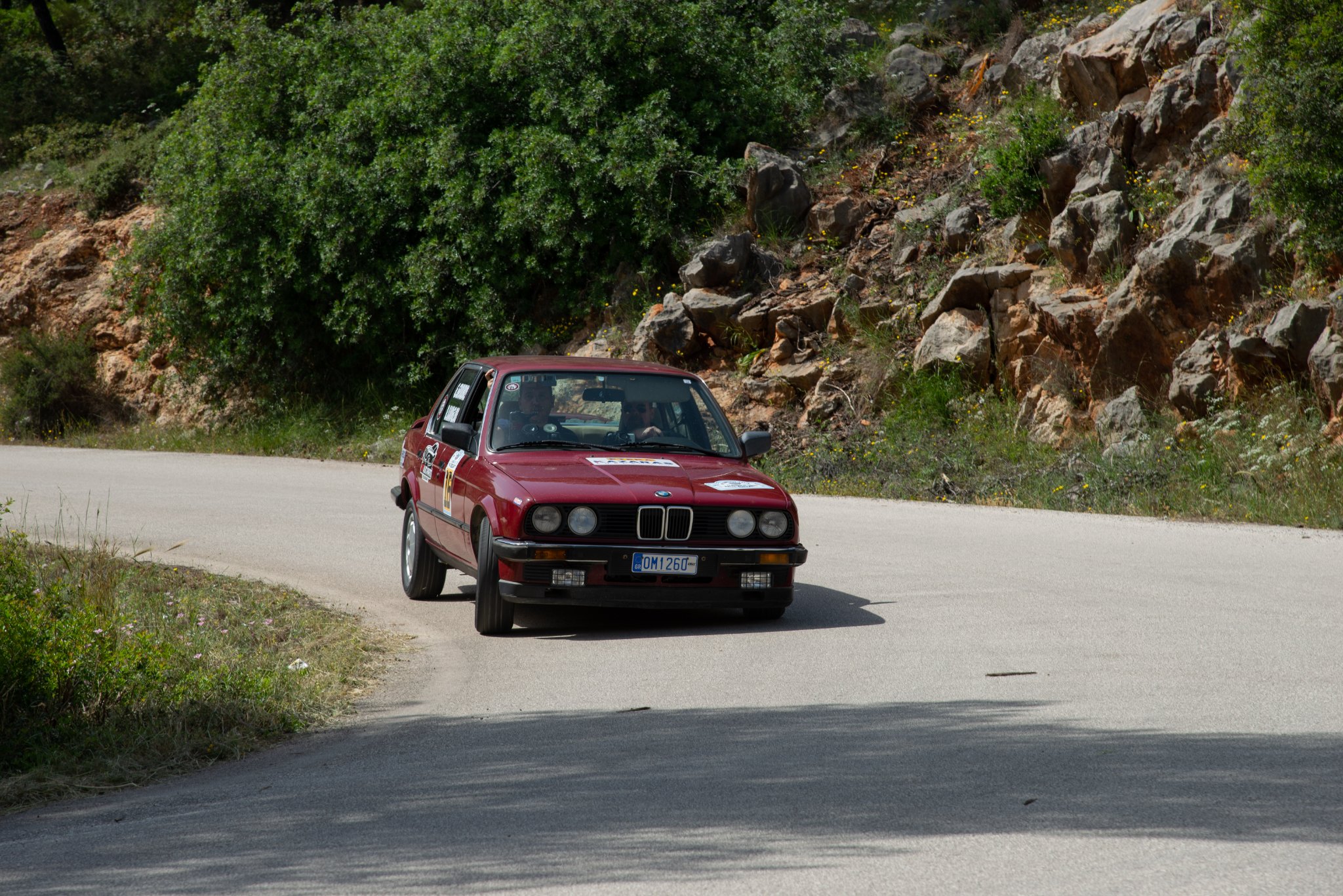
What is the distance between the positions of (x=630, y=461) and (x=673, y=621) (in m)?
1.09

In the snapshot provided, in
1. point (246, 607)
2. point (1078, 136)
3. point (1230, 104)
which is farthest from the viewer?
point (1078, 136)

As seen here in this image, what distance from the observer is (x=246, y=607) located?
356 inches

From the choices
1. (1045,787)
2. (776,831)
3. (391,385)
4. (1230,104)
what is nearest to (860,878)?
(776,831)

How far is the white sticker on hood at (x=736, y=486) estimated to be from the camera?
8.38m

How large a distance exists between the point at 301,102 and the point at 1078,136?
1574 cm

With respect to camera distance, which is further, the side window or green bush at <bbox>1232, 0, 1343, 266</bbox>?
green bush at <bbox>1232, 0, 1343, 266</bbox>

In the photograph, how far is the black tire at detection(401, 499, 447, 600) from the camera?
9820 millimetres

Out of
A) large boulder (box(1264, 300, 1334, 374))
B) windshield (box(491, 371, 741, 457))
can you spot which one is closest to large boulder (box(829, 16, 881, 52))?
large boulder (box(1264, 300, 1334, 374))

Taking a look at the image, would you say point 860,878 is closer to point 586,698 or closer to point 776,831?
point 776,831

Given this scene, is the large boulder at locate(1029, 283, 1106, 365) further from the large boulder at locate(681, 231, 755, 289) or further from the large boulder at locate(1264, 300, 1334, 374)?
the large boulder at locate(681, 231, 755, 289)

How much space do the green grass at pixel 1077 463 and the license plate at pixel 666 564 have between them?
7.43 metres

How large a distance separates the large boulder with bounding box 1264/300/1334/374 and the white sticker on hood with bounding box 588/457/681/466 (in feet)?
30.5

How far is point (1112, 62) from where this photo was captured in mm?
19812

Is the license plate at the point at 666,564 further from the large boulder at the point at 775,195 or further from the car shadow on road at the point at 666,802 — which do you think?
the large boulder at the point at 775,195
